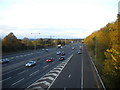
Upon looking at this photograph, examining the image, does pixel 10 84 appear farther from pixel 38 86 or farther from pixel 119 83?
pixel 119 83

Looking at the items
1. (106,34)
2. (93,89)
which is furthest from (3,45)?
(93,89)

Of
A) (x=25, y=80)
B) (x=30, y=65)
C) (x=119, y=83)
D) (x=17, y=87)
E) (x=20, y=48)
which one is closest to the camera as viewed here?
(x=119, y=83)

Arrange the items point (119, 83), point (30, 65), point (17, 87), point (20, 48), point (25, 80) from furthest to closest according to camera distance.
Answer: point (20, 48)
point (30, 65)
point (25, 80)
point (17, 87)
point (119, 83)

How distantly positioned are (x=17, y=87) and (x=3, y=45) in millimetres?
35871

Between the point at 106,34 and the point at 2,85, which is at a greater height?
the point at 106,34

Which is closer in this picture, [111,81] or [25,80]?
[111,81]

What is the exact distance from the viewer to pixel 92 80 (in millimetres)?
19406

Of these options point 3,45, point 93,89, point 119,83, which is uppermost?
point 3,45

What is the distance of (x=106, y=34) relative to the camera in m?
29.0

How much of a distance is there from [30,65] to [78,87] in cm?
1395

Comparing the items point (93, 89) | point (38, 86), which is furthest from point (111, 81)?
point (38, 86)

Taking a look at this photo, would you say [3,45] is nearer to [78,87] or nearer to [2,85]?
[2,85]

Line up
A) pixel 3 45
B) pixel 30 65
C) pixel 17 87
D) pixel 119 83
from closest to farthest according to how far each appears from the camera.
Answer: pixel 119 83
pixel 17 87
pixel 30 65
pixel 3 45

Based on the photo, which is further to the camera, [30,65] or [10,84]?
[30,65]
